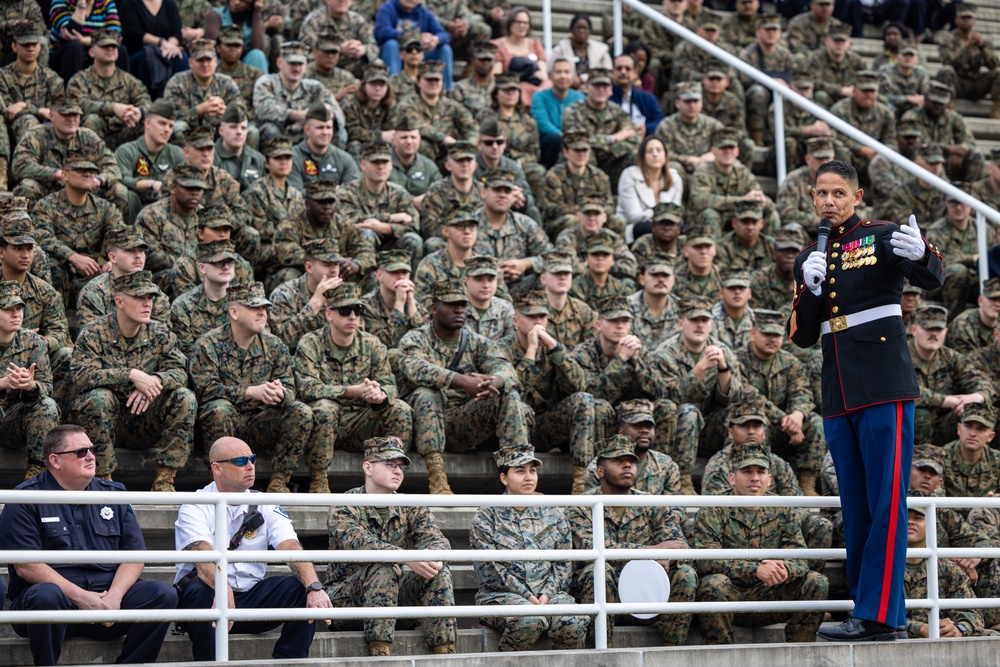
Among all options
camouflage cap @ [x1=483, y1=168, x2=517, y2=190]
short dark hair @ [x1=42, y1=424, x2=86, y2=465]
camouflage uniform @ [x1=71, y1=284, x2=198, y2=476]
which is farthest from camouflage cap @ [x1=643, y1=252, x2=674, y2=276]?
short dark hair @ [x1=42, y1=424, x2=86, y2=465]

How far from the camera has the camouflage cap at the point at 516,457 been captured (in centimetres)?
880

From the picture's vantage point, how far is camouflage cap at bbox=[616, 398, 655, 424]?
9.98 meters

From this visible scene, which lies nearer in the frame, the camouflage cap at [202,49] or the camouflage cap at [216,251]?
the camouflage cap at [216,251]

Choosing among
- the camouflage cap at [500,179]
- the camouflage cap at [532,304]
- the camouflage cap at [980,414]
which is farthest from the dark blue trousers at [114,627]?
the camouflage cap at [980,414]

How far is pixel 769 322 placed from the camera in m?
A: 11.1

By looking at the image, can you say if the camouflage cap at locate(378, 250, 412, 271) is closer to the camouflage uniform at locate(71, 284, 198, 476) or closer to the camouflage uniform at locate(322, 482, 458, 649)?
the camouflage uniform at locate(71, 284, 198, 476)

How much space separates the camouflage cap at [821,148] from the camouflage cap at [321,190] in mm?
4695

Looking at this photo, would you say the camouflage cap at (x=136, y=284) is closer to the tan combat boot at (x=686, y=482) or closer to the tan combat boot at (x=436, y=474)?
the tan combat boot at (x=436, y=474)

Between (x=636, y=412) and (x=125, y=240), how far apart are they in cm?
359

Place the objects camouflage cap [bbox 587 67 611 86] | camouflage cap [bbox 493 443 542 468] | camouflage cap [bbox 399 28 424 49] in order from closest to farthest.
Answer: camouflage cap [bbox 493 443 542 468] < camouflage cap [bbox 587 67 611 86] < camouflage cap [bbox 399 28 424 49]

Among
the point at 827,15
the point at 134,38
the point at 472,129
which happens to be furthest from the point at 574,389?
the point at 827,15

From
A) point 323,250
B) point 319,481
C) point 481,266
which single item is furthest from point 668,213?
point 319,481

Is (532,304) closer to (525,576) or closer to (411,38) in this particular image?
(525,576)

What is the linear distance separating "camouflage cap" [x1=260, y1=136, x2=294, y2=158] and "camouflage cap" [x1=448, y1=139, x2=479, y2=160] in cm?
139
